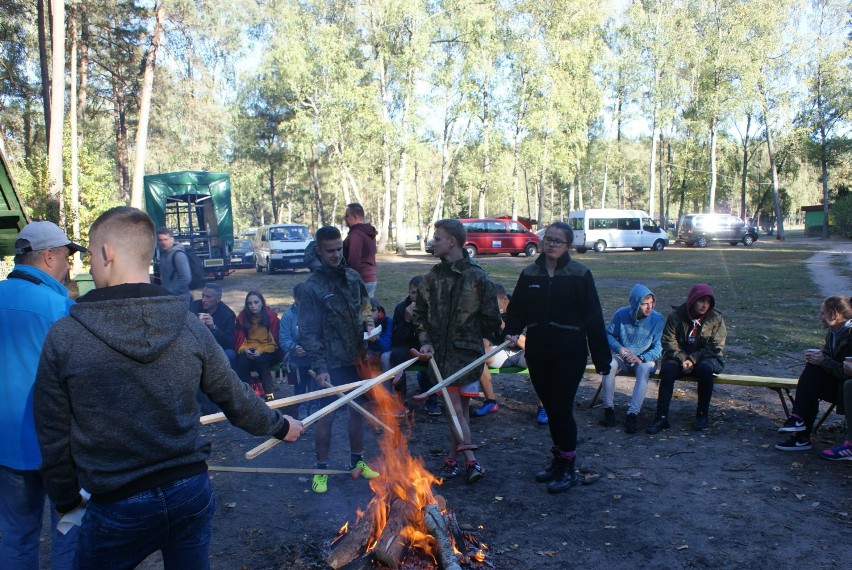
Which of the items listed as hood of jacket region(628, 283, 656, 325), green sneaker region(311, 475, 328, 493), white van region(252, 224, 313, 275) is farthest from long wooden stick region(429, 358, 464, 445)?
white van region(252, 224, 313, 275)

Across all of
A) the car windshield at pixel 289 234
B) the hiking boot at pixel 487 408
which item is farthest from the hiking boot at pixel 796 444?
the car windshield at pixel 289 234

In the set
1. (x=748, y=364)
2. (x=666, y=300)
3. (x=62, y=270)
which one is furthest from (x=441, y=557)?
(x=666, y=300)

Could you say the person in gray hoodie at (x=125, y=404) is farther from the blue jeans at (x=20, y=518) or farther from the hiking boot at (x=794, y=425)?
the hiking boot at (x=794, y=425)

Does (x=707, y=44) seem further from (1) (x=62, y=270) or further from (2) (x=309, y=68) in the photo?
(1) (x=62, y=270)

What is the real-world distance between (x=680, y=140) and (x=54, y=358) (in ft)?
174

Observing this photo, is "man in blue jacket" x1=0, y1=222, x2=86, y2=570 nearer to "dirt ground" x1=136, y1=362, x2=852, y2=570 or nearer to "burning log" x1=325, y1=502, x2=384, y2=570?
"dirt ground" x1=136, y1=362, x2=852, y2=570

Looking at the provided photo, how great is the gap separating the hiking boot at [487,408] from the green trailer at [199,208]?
51.9ft

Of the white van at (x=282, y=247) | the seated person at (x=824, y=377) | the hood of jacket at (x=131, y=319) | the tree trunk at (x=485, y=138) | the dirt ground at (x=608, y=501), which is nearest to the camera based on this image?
the hood of jacket at (x=131, y=319)

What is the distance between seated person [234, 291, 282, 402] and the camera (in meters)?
6.88

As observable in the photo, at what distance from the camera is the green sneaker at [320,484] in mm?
4656

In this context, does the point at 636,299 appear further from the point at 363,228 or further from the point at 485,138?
the point at 485,138

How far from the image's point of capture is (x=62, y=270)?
2953 mm

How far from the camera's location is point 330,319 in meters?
4.80

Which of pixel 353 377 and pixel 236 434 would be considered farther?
pixel 236 434
